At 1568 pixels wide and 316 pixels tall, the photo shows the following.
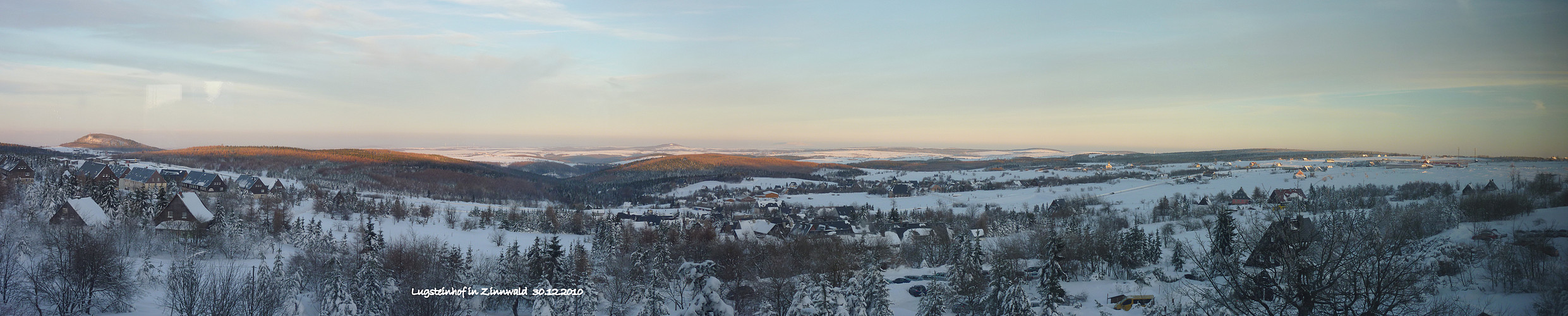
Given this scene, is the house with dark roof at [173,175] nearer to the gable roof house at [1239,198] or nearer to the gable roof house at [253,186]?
the gable roof house at [253,186]

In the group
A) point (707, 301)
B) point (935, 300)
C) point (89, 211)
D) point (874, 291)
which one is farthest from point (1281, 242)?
point (89, 211)

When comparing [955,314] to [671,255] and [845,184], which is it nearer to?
[671,255]

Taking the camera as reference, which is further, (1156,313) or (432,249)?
(432,249)

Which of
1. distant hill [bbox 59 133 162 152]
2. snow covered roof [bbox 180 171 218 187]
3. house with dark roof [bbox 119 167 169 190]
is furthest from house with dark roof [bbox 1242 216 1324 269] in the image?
distant hill [bbox 59 133 162 152]

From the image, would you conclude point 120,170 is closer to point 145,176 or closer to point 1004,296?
point 145,176

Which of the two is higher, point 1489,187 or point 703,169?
point 1489,187

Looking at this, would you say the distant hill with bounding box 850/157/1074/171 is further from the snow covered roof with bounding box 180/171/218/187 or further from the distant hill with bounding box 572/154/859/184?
the snow covered roof with bounding box 180/171/218/187

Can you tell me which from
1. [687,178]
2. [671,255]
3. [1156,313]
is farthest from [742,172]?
[1156,313]
